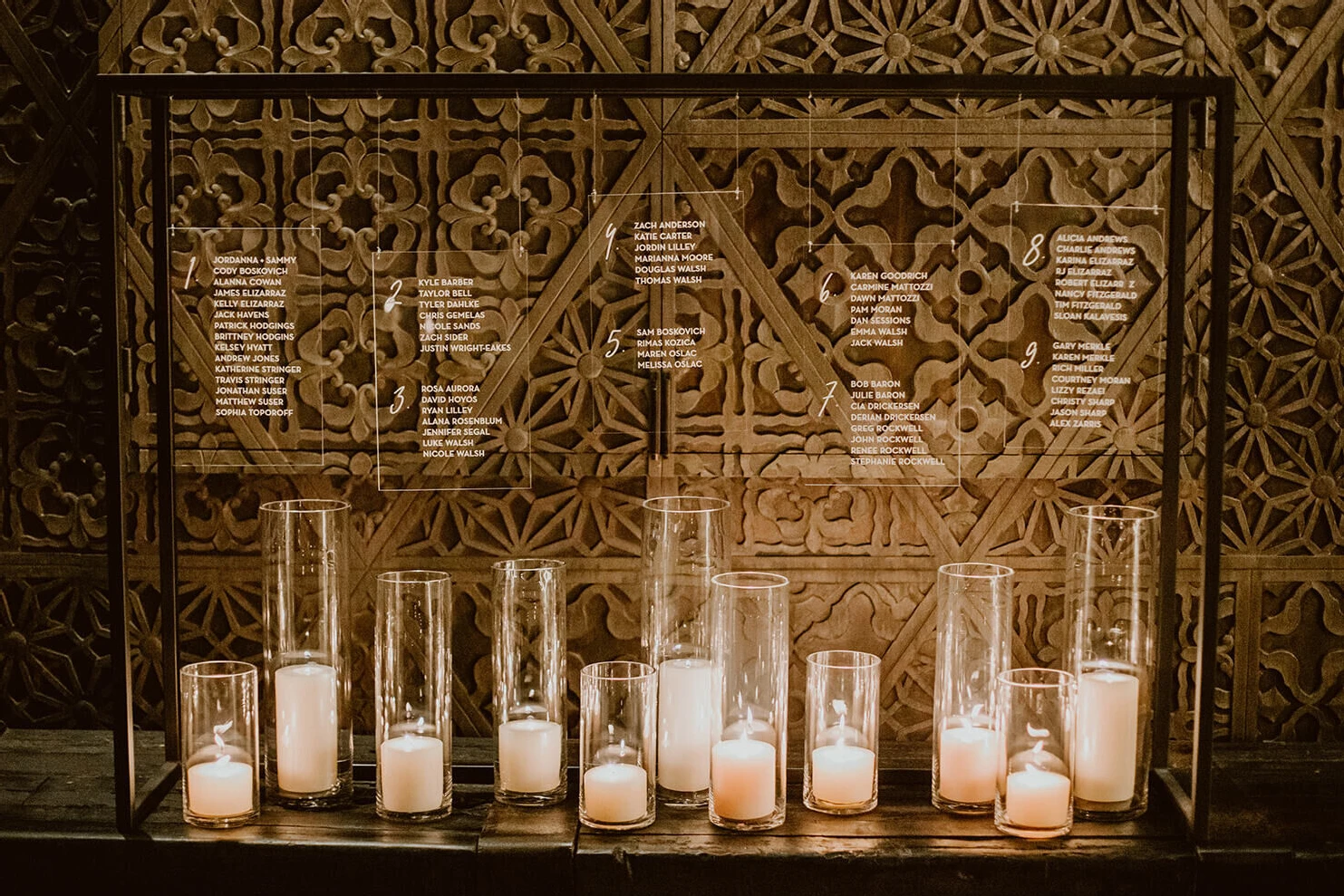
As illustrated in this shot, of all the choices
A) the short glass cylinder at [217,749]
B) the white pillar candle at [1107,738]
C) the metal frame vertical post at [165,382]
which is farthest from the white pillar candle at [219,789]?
the white pillar candle at [1107,738]

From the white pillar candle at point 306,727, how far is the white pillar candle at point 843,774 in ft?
2.76

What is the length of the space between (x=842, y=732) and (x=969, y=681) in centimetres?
24

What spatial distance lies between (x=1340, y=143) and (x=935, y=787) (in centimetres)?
157

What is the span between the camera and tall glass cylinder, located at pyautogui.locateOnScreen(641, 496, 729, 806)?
204 centimetres

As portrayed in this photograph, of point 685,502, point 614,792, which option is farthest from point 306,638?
point 685,502

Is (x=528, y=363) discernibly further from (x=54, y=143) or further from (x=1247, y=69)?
(x=1247, y=69)

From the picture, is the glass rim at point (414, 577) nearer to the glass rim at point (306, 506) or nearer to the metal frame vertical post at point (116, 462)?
the glass rim at point (306, 506)

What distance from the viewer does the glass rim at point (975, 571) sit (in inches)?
79.9

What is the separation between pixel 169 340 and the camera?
2025mm

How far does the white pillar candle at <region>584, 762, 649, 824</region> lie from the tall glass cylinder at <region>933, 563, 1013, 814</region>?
Result: 1.74ft

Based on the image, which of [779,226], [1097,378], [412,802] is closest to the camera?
[412,802]

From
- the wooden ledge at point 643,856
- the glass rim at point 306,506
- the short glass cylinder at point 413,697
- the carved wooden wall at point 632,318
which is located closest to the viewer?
the wooden ledge at point 643,856

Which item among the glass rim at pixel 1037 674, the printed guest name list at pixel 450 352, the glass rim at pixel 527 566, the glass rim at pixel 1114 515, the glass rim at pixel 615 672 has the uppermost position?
the printed guest name list at pixel 450 352

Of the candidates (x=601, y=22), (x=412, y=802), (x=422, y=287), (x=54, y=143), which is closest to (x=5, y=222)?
(x=54, y=143)
